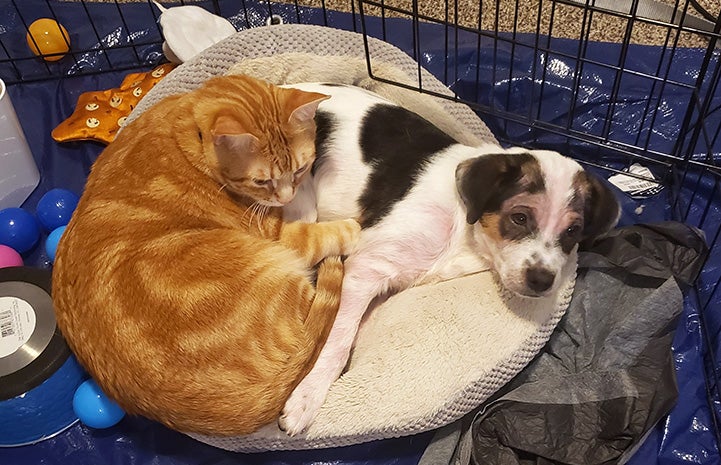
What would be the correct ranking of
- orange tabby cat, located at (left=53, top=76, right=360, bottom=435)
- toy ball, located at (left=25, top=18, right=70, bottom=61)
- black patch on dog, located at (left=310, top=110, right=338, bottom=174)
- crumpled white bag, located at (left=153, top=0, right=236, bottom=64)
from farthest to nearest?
toy ball, located at (left=25, top=18, right=70, bottom=61)
crumpled white bag, located at (left=153, top=0, right=236, bottom=64)
black patch on dog, located at (left=310, top=110, right=338, bottom=174)
orange tabby cat, located at (left=53, top=76, right=360, bottom=435)

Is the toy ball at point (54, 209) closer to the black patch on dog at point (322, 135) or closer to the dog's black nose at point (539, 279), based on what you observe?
the black patch on dog at point (322, 135)

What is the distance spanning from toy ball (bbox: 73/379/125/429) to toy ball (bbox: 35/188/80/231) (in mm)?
590

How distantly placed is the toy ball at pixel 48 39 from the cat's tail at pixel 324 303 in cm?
150

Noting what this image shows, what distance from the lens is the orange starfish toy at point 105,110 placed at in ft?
7.82

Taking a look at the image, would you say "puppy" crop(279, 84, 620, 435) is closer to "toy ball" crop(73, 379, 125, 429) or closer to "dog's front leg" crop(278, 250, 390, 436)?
"dog's front leg" crop(278, 250, 390, 436)

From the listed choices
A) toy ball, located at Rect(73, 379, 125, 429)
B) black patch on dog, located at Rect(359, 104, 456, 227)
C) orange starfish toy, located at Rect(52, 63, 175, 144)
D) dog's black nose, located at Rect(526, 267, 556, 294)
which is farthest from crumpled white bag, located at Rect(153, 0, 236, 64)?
dog's black nose, located at Rect(526, 267, 556, 294)

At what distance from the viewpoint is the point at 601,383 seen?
5.65 feet

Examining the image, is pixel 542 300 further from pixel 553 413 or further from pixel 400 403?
pixel 400 403

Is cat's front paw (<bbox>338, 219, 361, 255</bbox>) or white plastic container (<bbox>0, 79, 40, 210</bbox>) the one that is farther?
white plastic container (<bbox>0, 79, 40, 210</bbox>)

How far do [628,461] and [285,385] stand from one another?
87cm

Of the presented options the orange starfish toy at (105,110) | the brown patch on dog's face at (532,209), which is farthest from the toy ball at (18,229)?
the brown patch on dog's face at (532,209)

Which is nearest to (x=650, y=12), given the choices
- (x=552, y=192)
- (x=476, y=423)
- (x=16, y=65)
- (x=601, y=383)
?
(x=552, y=192)

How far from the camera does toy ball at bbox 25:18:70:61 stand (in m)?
2.58

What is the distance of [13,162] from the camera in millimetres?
2211
